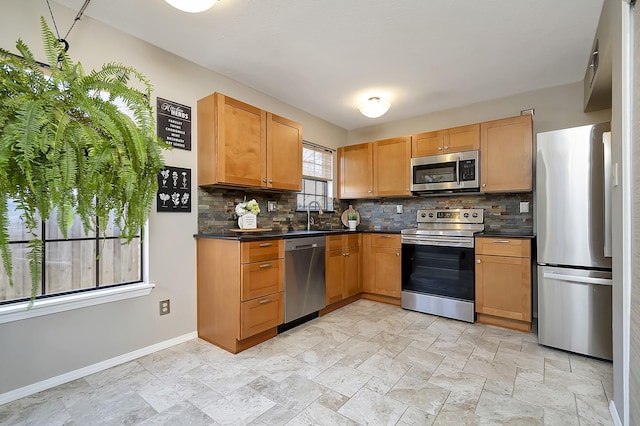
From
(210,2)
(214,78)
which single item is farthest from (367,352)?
(214,78)

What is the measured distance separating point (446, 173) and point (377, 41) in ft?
6.09

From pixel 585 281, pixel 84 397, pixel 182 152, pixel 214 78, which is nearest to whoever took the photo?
pixel 84 397

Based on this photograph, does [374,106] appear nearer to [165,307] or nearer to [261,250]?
[261,250]

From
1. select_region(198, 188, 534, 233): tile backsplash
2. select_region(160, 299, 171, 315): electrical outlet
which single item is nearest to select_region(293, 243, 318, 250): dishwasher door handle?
select_region(198, 188, 534, 233): tile backsplash

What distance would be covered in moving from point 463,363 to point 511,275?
1.21 m

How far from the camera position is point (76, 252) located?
7.25 ft

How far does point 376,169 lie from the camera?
13.9 feet

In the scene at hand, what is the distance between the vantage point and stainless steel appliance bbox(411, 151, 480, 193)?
3467 millimetres

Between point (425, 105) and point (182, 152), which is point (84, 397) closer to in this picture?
point (182, 152)

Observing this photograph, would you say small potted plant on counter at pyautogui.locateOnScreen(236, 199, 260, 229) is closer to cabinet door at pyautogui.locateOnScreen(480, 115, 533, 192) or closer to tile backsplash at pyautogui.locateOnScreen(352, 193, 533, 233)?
tile backsplash at pyautogui.locateOnScreen(352, 193, 533, 233)

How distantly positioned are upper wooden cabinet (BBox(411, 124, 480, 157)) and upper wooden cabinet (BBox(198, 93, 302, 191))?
1698 millimetres

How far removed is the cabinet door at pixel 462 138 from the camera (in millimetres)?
3465

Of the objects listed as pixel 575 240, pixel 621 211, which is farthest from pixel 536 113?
pixel 621 211

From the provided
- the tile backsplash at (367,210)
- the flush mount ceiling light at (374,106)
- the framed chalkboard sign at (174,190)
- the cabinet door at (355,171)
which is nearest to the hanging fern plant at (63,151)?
the framed chalkboard sign at (174,190)
